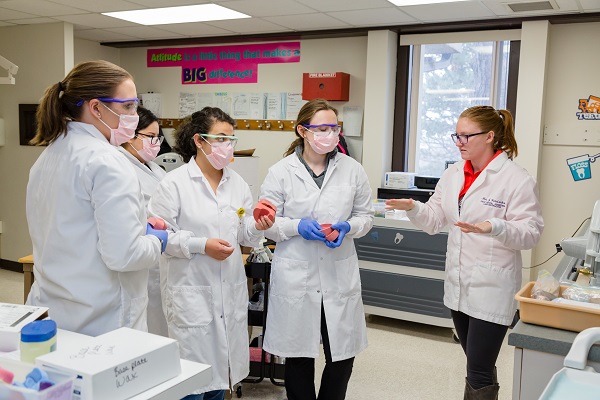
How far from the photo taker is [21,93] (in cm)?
564

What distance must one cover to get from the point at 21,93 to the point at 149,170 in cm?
375

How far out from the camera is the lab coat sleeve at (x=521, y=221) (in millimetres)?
2172

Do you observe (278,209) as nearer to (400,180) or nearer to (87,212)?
(87,212)

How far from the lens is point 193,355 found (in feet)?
7.18

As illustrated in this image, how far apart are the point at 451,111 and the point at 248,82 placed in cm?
211

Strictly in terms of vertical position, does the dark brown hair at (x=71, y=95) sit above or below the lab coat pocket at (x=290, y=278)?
above

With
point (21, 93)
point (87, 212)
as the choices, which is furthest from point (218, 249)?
point (21, 93)

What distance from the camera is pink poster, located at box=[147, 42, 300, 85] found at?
18.7ft

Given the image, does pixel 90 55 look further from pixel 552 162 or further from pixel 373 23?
pixel 552 162

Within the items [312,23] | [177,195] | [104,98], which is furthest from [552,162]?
[104,98]

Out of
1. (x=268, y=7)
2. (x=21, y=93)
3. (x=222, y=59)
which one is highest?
(x=268, y=7)

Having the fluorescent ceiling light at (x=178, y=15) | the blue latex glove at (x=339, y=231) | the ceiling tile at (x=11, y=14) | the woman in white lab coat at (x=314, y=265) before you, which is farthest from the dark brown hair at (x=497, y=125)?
the ceiling tile at (x=11, y=14)

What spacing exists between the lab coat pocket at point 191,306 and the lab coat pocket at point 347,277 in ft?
1.83

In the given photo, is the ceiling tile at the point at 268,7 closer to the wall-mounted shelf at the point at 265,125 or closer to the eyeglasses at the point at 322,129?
the wall-mounted shelf at the point at 265,125
